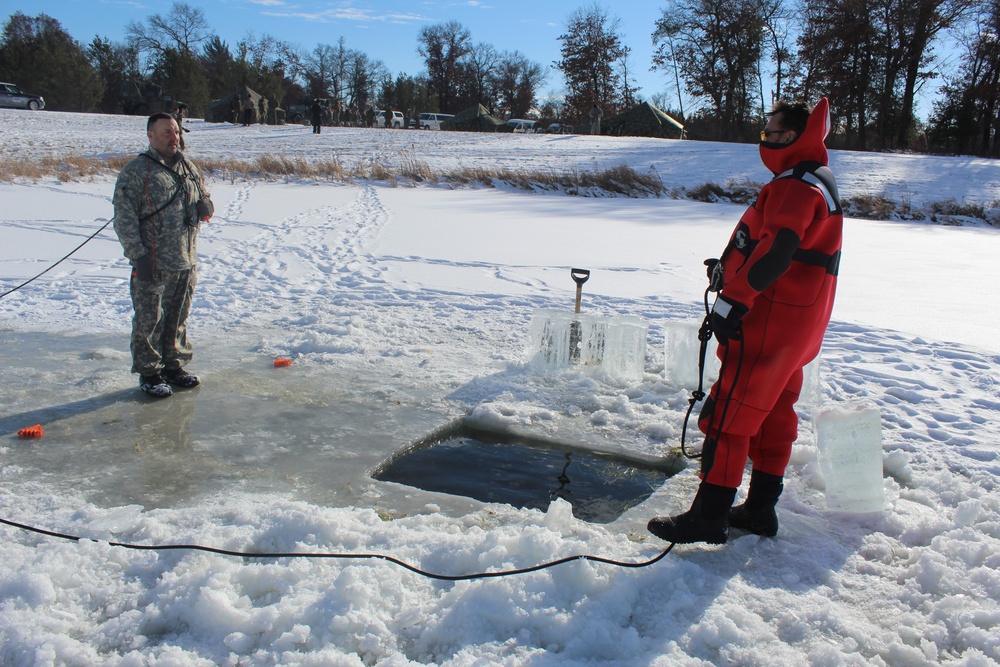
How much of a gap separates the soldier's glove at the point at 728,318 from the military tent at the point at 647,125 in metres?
40.4

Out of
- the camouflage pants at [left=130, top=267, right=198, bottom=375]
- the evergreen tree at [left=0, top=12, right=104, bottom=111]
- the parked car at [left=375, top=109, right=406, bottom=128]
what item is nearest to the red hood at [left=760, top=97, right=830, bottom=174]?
the camouflage pants at [left=130, top=267, right=198, bottom=375]

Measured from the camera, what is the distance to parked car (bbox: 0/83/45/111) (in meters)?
41.5

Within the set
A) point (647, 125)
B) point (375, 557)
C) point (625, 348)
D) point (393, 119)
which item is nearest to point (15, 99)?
point (393, 119)

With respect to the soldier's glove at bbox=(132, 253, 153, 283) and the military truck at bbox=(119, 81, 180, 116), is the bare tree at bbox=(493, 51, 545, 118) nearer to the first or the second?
the military truck at bbox=(119, 81, 180, 116)

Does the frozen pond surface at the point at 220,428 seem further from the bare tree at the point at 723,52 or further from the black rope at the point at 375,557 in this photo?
the bare tree at the point at 723,52

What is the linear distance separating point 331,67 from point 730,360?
71.4 m

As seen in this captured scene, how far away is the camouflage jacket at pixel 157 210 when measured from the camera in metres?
4.32

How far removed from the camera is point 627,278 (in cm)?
887

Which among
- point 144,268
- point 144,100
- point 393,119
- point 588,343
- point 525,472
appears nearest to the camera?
point 525,472

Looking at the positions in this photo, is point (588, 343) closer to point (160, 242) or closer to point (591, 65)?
point (160, 242)

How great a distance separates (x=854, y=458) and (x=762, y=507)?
0.54 metres

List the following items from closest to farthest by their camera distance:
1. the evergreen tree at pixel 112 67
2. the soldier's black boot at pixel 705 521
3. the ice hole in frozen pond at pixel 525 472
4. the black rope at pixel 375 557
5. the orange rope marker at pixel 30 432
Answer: the black rope at pixel 375 557
the soldier's black boot at pixel 705 521
the ice hole in frozen pond at pixel 525 472
the orange rope marker at pixel 30 432
the evergreen tree at pixel 112 67

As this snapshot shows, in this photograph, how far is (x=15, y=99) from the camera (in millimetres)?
41688

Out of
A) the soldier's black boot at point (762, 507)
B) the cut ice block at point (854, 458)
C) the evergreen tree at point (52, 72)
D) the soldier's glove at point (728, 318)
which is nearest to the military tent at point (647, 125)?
the evergreen tree at point (52, 72)
